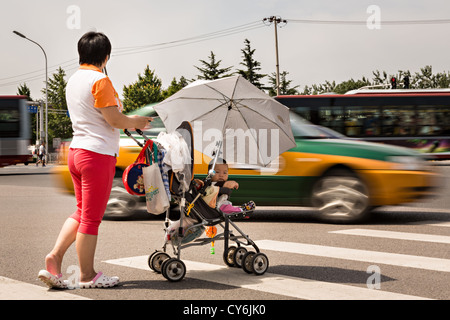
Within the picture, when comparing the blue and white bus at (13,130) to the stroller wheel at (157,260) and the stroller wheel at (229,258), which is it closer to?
the stroller wheel at (229,258)

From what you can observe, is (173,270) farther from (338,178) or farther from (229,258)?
(338,178)

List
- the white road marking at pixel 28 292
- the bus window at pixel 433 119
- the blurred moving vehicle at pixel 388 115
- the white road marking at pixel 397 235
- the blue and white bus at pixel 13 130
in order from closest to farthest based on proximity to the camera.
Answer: the white road marking at pixel 28 292 < the white road marking at pixel 397 235 < the blurred moving vehicle at pixel 388 115 < the bus window at pixel 433 119 < the blue and white bus at pixel 13 130

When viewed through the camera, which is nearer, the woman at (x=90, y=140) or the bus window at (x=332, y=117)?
the woman at (x=90, y=140)

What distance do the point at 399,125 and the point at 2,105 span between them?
54.1ft

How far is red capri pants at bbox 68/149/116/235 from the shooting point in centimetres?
437

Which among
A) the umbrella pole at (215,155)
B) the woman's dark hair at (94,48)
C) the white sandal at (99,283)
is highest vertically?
the woman's dark hair at (94,48)

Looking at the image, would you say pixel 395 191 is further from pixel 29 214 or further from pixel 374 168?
pixel 29 214

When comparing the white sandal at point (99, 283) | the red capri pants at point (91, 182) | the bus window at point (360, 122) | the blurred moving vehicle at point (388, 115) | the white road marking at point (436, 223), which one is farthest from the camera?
the bus window at point (360, 122)

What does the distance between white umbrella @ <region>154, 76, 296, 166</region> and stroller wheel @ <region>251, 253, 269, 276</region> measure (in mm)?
915

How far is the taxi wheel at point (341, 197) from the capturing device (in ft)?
27.6

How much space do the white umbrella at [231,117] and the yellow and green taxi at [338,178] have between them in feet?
9.15

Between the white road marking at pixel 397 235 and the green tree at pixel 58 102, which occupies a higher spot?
the green tree at pixel 58 102

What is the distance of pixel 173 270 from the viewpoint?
15.6ft

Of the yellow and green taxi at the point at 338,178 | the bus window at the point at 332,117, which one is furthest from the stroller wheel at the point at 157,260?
the bus window at the point at 332,117
